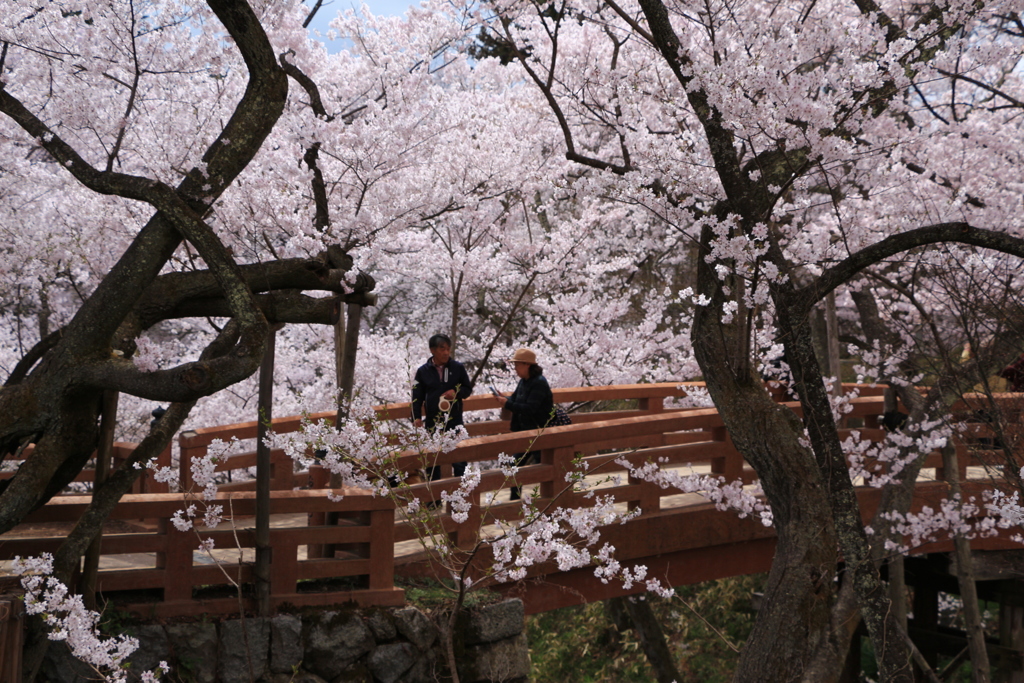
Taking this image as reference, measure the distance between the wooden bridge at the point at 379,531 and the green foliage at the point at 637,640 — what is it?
4646mm

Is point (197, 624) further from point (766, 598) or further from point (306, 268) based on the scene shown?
point (766, 598)

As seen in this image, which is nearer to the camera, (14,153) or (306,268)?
(306,268)

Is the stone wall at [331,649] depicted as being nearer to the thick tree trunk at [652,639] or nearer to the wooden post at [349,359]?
the wooden post at [349,359]

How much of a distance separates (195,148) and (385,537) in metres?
4.38

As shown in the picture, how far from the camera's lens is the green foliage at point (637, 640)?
12.4 metres

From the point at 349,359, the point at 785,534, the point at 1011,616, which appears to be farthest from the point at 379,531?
the point at 1011,616

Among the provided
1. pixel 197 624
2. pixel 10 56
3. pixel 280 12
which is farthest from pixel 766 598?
pixel 10 56

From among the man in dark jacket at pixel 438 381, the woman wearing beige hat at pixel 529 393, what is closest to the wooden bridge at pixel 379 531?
the man in dark jacket at pixel 438 381

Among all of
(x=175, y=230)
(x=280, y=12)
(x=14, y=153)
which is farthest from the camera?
(x=14, y=153)

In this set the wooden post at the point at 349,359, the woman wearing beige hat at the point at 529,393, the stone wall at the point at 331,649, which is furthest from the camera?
the woman wearing beige hat at the point at 529,393

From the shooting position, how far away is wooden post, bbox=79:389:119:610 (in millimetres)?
4777

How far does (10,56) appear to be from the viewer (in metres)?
7.70

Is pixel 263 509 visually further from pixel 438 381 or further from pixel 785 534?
pixel 785 534

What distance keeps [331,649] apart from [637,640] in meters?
8.61
